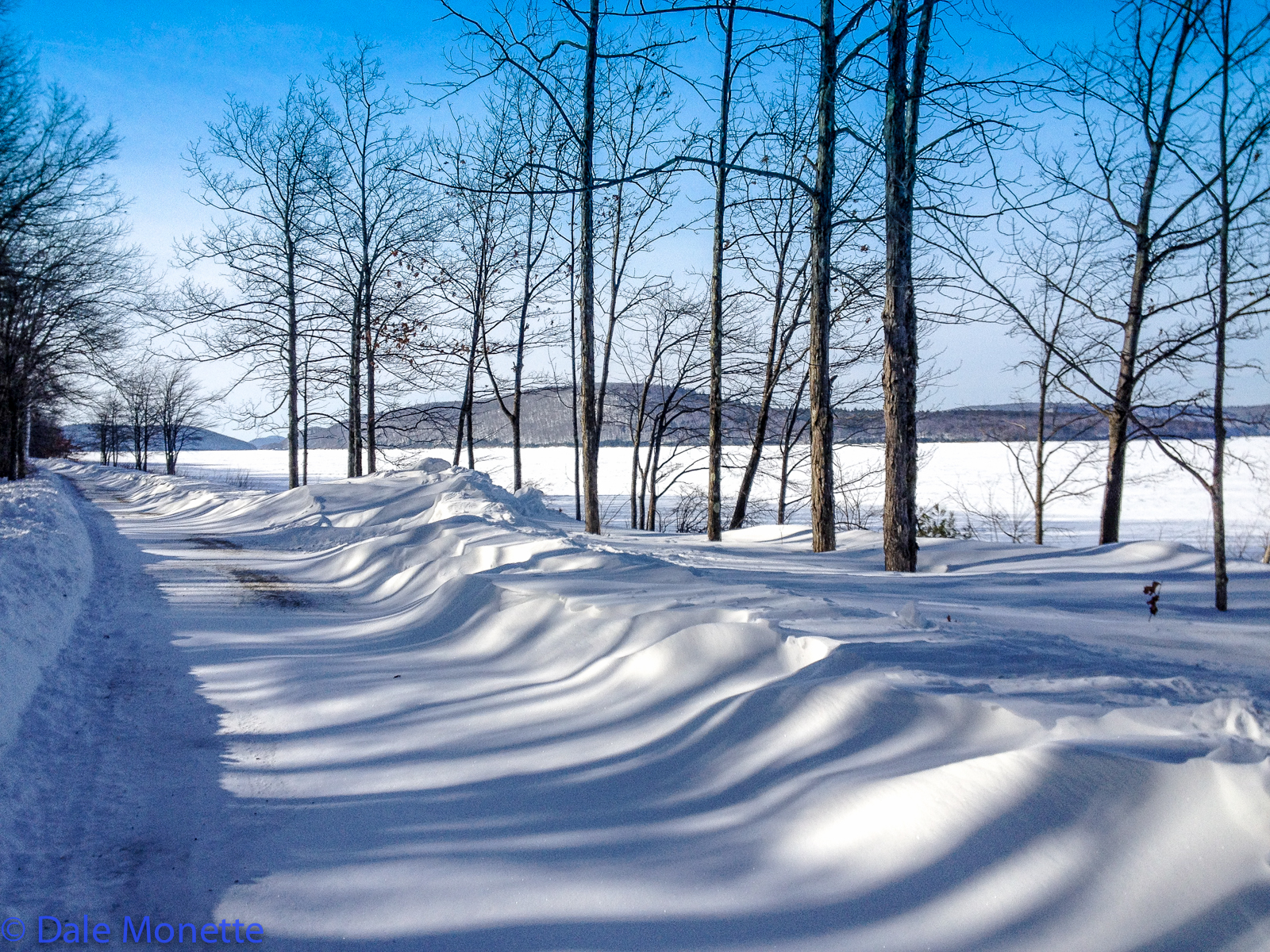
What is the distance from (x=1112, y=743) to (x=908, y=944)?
107 cm

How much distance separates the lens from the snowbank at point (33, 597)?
4082 millimetres

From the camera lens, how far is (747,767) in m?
3.18

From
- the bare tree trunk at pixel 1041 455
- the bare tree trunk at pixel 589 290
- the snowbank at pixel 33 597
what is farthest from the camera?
the bare tree trunk at pixel 1041 455

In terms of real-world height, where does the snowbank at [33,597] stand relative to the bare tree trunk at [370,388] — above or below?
below

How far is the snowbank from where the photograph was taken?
408cm

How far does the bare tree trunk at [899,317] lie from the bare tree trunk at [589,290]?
4559 mm

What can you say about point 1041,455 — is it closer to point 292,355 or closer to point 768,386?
point 768,386

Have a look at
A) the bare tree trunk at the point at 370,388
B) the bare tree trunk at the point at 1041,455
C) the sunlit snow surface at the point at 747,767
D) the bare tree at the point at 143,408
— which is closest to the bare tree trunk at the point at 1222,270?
the sunlit snow surface at the point at 747,767

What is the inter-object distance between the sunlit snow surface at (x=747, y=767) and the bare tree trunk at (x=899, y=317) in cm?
196

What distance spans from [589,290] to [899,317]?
5.94 m

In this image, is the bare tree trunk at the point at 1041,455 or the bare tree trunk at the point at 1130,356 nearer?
the bare tree trunk at the point at 1130,356

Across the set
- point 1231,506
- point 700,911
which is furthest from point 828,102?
point 1231,506

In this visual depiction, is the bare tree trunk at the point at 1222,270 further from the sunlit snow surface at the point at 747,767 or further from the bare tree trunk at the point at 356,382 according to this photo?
the bare tree trunk at the point at 356,382

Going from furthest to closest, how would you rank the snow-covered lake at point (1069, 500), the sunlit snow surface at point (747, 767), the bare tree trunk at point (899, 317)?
the snow-covered lake at point (1069, 500) → the bare tree trunk at point (899, 317) → the sunlit snow surface at point (747, 767)
